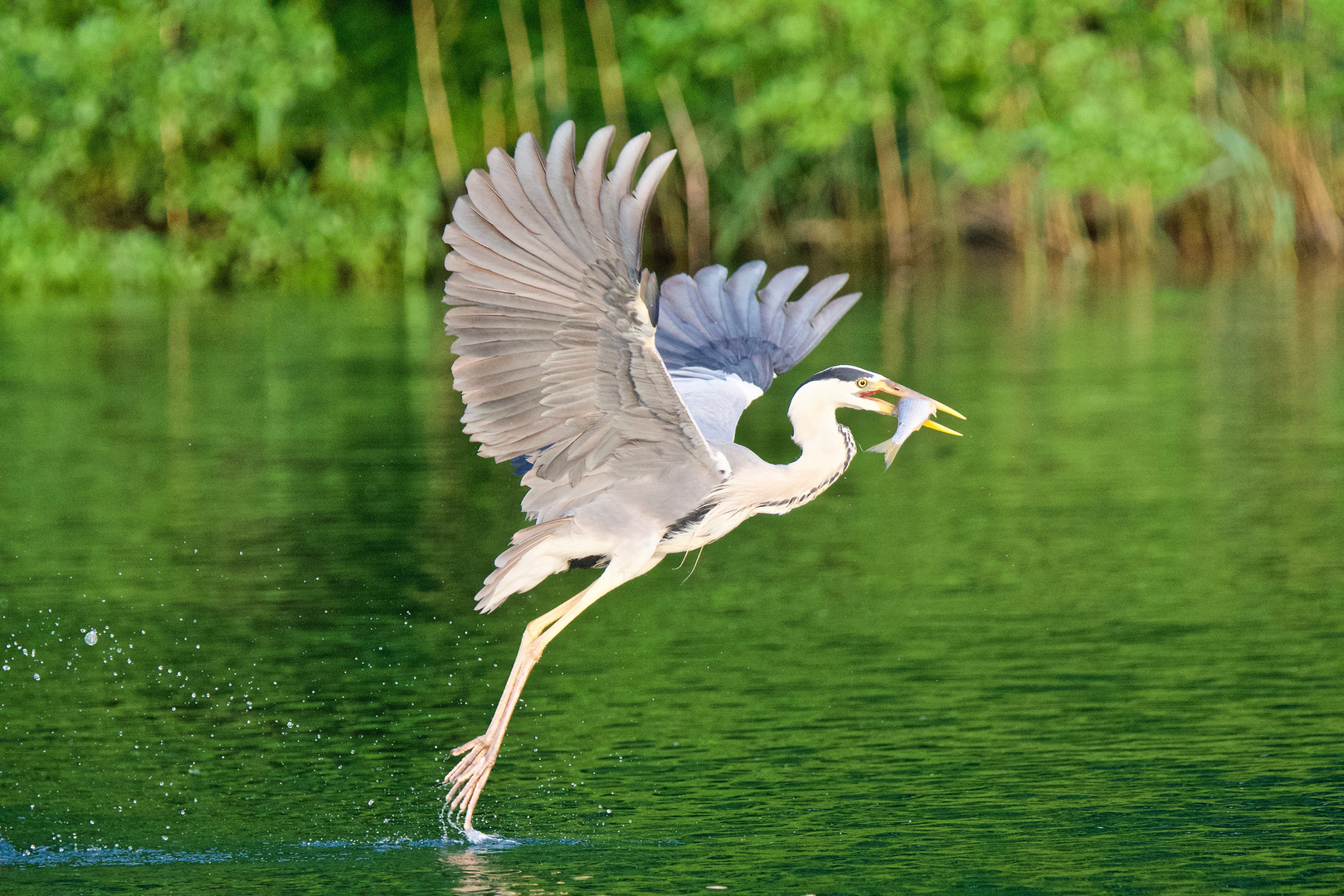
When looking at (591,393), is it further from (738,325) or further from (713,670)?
(713,670)

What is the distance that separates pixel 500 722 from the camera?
7.04m

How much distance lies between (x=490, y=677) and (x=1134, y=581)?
3297 millimetres

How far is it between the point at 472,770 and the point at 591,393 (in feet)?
3.84

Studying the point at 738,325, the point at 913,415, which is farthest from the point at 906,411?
the point at 738,325

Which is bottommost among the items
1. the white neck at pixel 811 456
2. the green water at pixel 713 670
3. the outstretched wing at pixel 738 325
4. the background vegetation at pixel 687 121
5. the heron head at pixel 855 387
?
the green water at pixel 713 670

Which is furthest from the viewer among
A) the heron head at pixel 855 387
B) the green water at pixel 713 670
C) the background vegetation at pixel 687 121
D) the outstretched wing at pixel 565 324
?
the background vegetation at pixel 687 121

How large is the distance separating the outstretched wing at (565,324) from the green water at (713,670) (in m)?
1.15

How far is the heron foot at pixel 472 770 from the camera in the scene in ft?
22.8

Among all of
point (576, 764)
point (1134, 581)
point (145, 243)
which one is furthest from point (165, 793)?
point (145, 243)

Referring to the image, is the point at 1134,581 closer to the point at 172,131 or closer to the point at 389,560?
the point at 389,560

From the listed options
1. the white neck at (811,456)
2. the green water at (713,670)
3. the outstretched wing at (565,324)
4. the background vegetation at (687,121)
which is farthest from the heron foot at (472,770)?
the background vegetation at (687,121)

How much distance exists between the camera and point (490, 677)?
9.38 metres

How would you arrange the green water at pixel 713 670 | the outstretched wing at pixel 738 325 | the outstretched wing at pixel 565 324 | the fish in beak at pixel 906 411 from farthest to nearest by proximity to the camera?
the outstretched wing at pixel 738 325 < the green water at pixel 713 670 < the fish in beak at pixel 906 411 < the outstretched wing at pixel 565 324

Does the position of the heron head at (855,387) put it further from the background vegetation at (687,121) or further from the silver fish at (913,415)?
the background vegetation at (687,121)
